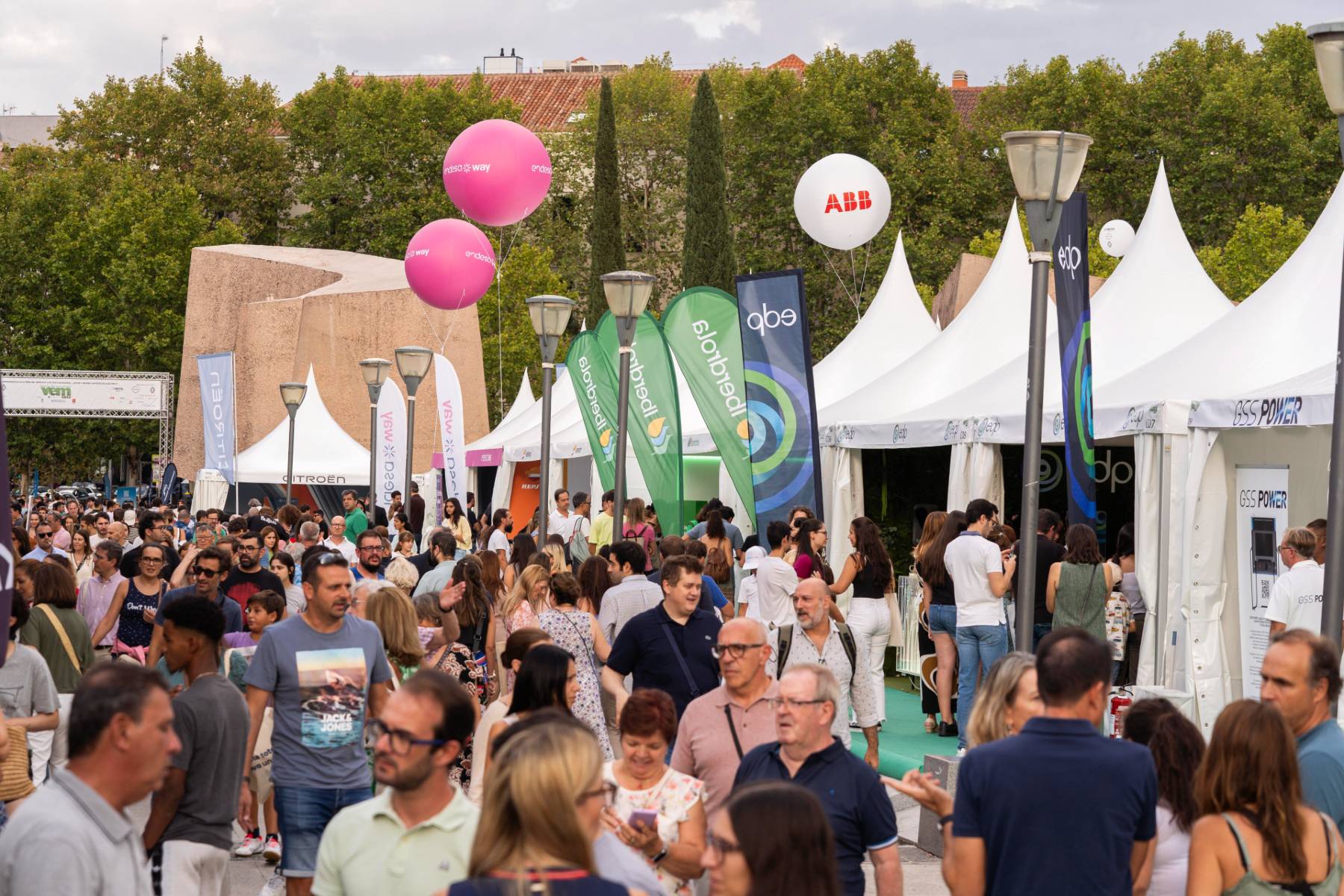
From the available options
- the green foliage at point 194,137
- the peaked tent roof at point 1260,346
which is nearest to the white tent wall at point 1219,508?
the peaked tent roof at point 1260,346

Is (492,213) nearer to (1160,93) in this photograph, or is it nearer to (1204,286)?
(1204,286)

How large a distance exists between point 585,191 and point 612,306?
4278 centimetres

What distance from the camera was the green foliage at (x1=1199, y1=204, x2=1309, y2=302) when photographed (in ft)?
123

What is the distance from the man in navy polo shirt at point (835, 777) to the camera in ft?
14.7

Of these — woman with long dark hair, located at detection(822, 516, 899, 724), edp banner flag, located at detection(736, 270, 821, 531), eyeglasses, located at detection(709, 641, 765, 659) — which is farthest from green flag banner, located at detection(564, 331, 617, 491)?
eyeglasses, located at detection(709, 641, 765, 659)

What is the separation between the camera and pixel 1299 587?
8.66 meters

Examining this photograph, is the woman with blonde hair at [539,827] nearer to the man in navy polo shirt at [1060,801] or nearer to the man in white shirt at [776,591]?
the man in navy polo shirt at [1060,801]

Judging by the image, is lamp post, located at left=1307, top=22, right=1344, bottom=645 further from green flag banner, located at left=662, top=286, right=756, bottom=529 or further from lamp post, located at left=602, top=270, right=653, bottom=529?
green flag banner, located at left=662, top=286, right=756, bottom=529

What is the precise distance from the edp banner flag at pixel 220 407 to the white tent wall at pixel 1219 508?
19.5 m

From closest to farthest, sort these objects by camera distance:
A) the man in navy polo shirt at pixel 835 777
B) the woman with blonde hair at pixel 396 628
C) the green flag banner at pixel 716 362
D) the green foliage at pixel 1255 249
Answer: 1. the man in navy polo shirt at pixel 835 777
2. the woman with blonde hair at pixel 396 628
3. the green flag banner at pixel 716 362
4. the green foliage at pixel 1255 249

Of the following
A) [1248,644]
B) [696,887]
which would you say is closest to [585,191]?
[1248,644]

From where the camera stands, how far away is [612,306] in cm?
1351

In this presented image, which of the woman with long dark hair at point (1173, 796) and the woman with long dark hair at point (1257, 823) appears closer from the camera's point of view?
the woman with long dark hair at point (1257, 823)

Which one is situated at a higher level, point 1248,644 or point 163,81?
point 163,81
